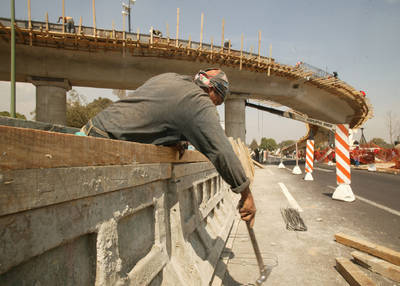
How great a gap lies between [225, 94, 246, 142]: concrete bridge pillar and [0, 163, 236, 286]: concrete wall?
57.8 ft

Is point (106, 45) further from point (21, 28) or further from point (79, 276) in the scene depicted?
point (79, 276)

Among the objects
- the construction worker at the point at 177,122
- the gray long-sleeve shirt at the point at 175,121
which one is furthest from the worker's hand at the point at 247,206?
the gray long-sleeve shirt at the point at 175,121

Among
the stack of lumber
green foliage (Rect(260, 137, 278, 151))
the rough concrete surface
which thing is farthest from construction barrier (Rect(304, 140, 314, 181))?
green foliage (Rect(260, 137, 278, 151))

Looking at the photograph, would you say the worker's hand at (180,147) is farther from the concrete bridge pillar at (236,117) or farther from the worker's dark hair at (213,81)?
the concrete bridge pillar at (236,117)

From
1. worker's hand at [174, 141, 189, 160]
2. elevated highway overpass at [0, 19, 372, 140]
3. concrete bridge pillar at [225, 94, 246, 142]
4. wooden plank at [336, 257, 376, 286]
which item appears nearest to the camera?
wooden plank at [336, 257, 376, 286]

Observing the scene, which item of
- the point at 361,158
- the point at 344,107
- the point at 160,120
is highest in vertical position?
the point at 344,107

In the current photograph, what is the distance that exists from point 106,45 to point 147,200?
594 inches

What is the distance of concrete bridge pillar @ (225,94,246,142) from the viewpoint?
1989 cm

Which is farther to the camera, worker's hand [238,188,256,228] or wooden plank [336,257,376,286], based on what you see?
wooden plank [336,257,376,286]

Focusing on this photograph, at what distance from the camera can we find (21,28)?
13.5 metres

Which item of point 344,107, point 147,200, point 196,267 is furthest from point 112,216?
point 344,107

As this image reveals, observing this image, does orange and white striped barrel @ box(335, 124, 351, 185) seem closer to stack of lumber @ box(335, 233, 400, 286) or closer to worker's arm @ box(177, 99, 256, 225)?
stack of lumber @ box(335, 233, 400, 286)

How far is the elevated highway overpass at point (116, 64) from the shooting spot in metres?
14.4

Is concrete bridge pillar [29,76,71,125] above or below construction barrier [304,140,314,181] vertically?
above
